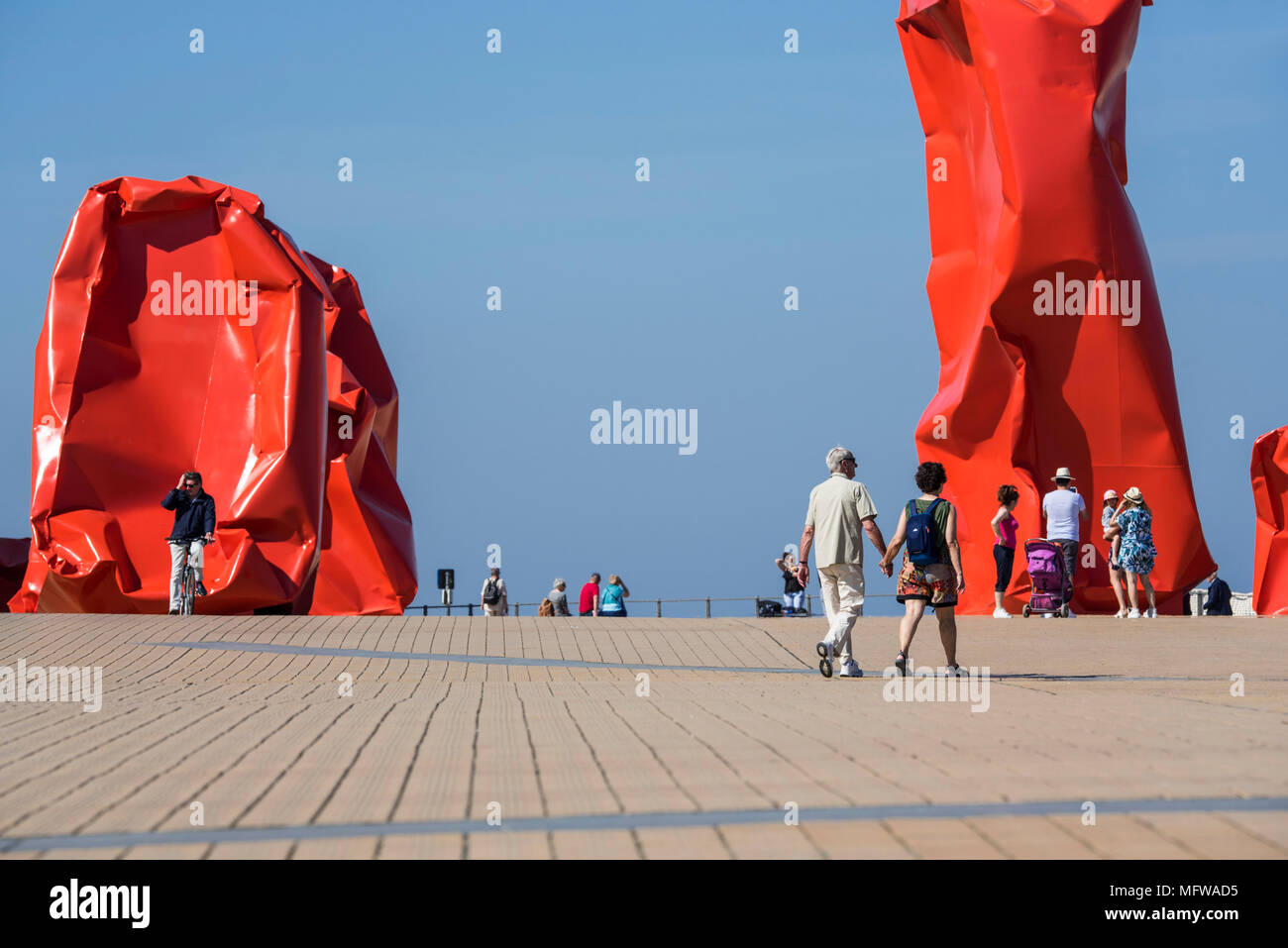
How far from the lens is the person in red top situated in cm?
2481

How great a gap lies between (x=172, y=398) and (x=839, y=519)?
1226 cm

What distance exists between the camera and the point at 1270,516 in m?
23.6

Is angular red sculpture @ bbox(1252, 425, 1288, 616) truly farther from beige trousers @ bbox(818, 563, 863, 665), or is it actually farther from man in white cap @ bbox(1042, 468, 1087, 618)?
beige trousers @ bbox(818, 563, 863, 665)

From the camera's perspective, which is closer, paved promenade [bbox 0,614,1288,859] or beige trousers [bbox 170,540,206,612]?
paved promenade [bbox 0,614,1288,859]

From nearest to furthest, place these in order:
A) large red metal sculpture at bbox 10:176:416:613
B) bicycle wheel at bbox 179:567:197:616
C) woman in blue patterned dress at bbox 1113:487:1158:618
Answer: woman in blue patterned dress at bbox 1113:487:1158:618
bicycle wheel at bbox 179:567:197:616
large red metal sculpture at bbox 10:176:416:613

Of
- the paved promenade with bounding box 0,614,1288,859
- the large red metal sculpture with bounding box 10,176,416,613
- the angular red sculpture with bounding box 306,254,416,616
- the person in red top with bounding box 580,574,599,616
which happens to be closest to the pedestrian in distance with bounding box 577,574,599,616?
the person in red top with bounding box 580,574,599,616

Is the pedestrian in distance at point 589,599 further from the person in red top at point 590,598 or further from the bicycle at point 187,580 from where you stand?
the bicycle at point 187,580

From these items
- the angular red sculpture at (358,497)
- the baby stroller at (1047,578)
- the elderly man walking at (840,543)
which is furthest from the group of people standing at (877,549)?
the angular red sculpture at (358,497)

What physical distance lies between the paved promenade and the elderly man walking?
1.51 ft

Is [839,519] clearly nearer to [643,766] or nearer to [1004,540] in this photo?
[643,766]

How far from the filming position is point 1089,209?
19.2 m

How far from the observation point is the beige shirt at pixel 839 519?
1045 cm
